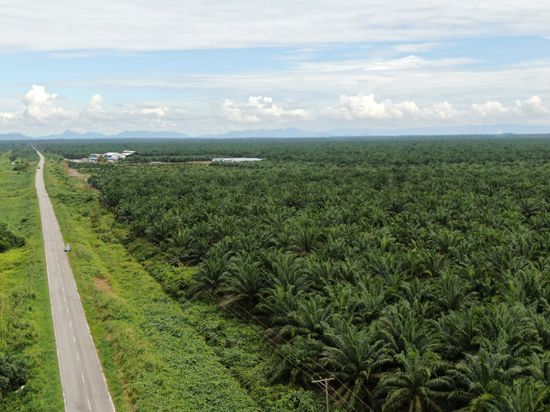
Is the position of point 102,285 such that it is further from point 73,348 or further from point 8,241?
point 8,241

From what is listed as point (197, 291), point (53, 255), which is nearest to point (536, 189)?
point (197, 291)

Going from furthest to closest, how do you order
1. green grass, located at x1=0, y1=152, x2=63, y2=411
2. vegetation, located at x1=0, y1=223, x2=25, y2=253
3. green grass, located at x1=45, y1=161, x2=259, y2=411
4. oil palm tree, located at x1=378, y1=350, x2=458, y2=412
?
vegetation, located at x1=0, y1=223, x2=25, y2=253
green grass, located at x1=0, y1=152, x2=63, y2=411
green grass, located at x1=45, y1=161, x2=259, y2=411
oil palm tree, located at x1=378, y1=350, x2=458, y2=412

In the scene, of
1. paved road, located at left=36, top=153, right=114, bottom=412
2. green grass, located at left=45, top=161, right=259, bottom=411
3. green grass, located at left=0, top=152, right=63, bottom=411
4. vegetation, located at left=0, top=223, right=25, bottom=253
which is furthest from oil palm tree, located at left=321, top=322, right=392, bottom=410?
vegetation, located at left=0, top=223, right=25, bottom=253

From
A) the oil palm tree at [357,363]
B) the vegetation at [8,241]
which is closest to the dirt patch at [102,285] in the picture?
the vegetation at [8,241]

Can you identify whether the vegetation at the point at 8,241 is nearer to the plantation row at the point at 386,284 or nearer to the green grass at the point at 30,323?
the green grass at the point at 30,323

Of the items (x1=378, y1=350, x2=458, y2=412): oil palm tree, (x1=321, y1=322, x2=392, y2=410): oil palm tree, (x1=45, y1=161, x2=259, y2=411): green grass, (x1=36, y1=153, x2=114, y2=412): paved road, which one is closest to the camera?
(x1=378, y1=350, x2=458, y2=412): oil palm tree

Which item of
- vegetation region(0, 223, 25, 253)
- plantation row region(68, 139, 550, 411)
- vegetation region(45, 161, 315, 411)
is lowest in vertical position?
vegetation region(45, 161, 315, 411)

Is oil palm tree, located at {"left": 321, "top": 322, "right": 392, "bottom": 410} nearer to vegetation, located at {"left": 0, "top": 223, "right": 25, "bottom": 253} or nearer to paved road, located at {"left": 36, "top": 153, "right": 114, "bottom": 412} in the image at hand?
paved road, located at {"left": 36, "top": 153, "right": 114, "bottom": 412}
